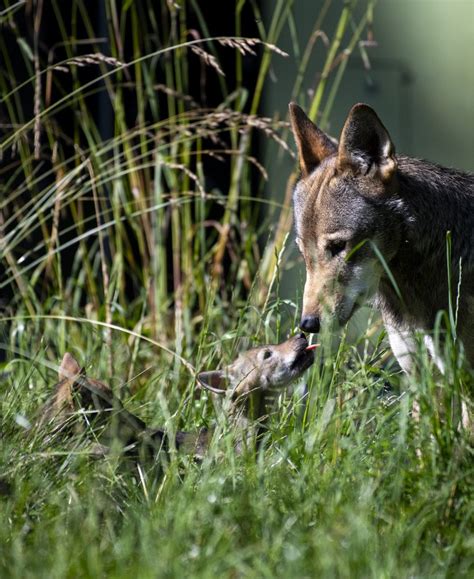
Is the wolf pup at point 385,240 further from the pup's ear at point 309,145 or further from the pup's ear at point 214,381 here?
the pup's ear at point 214,381

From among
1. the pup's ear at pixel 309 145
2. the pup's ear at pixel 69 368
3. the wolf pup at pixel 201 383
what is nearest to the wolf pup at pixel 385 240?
the pup's ear at pixel 309 145

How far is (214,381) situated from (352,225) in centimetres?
93

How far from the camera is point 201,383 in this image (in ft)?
14.9

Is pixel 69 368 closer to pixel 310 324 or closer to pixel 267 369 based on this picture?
pixel 267 369

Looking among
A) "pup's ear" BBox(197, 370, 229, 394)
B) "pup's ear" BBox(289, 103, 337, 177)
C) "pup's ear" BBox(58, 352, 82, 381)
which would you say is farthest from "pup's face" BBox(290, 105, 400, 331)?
"pup's ear" BBox(58, 352, 82, 381)

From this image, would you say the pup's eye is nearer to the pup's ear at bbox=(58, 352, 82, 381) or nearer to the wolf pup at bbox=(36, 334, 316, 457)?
the wolf pup at bbox=(36, 334, 316, 457)

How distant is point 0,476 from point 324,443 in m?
1.19

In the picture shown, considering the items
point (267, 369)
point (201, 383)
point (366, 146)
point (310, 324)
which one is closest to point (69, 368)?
point (201, 383)

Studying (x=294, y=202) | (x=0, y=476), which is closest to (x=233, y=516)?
(x=0, y=476)

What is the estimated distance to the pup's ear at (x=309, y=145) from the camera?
4.83 m

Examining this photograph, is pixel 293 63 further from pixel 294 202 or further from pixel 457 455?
pixel 457 455

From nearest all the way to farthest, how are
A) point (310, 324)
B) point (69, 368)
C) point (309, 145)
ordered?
point (310, 324) < point (69, 368) < point (309, 145)

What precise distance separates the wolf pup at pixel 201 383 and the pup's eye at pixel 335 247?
47cm

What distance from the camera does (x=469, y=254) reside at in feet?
14.6
